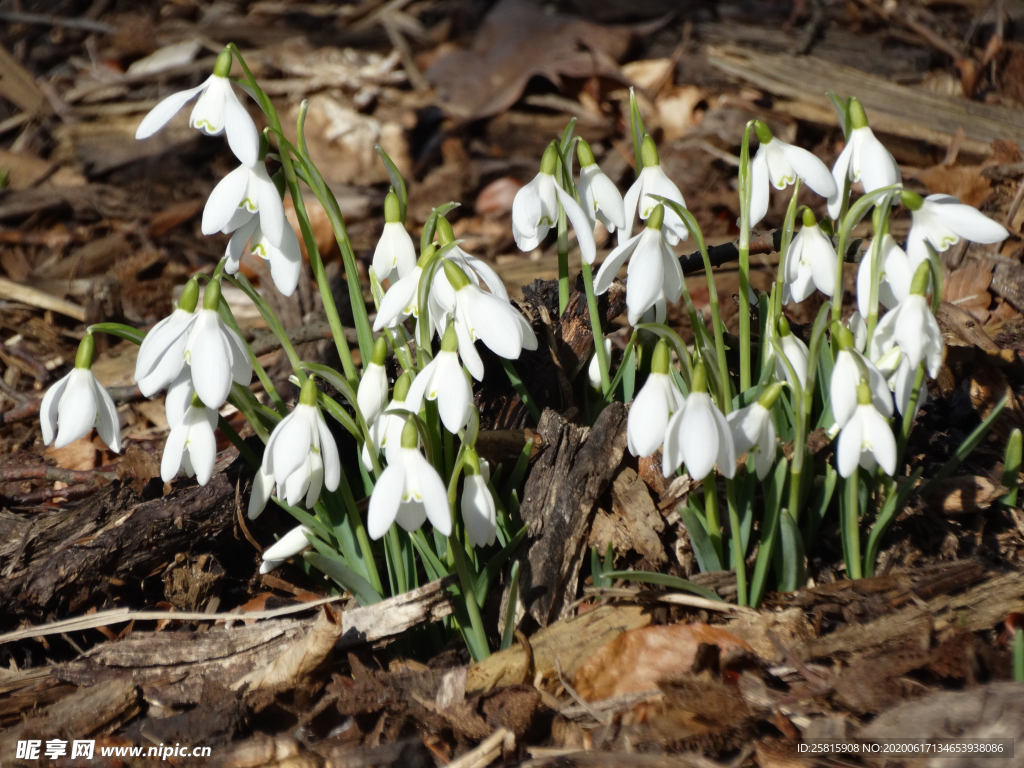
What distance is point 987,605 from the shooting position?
1.43 meters

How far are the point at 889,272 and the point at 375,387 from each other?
2.75 feet

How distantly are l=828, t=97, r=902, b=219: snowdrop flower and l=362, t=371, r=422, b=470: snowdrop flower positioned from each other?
2.66ft

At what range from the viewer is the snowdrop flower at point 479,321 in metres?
1.26

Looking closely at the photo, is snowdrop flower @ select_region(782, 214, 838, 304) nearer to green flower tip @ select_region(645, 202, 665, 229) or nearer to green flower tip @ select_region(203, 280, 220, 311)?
green flower tip @ select_region(645, 202, 665, 229)

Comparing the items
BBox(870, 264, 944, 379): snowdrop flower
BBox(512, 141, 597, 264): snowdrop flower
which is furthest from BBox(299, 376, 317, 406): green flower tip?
BBox(870, 264, 944, 379): snowdrop flower

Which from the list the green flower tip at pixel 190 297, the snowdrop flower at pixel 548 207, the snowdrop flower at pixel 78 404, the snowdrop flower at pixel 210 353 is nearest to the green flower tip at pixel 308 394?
the snowdrop flower at pixel 210 353

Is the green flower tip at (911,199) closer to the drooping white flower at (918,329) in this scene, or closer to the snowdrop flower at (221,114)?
the drooping white flower at (918,329)

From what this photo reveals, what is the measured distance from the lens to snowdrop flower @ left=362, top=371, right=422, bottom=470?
50.4 inches

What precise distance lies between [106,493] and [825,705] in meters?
1.44

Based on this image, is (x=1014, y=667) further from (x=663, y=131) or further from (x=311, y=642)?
(x=663, y=131)

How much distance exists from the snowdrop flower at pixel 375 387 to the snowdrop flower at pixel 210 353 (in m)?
0.21

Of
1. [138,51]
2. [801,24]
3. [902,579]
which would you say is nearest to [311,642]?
[902,579]

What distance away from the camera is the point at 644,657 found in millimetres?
1467

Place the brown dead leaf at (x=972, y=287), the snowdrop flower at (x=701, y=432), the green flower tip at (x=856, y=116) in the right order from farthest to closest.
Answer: the brown dead leaf at (x=972, y=287), the green flower tip at (x=856, y=116), the snowdrop flower at (x=701, y=432)
